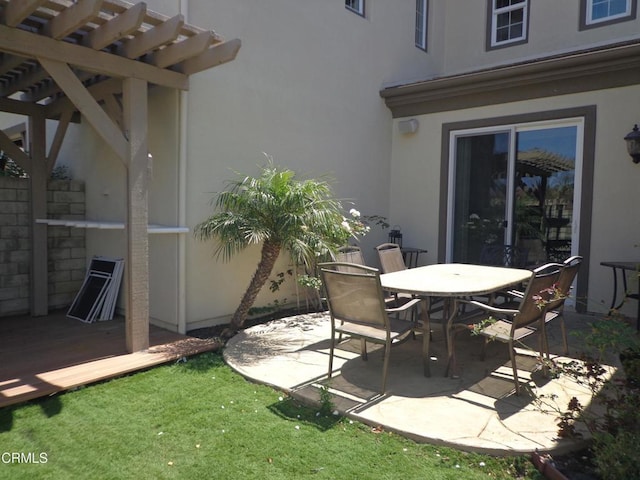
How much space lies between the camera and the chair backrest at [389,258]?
4.98 m

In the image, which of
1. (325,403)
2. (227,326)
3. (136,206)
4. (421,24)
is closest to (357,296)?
(325,403)

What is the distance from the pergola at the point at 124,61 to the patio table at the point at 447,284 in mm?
2236

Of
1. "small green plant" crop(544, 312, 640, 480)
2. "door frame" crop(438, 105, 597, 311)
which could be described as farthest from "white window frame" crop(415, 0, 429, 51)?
"small green plant" crop(544, 312, 640, 480)

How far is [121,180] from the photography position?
5746 millimetres

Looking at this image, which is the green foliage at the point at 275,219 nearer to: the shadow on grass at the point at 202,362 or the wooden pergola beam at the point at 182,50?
the shadow on grass at the point at 202,362

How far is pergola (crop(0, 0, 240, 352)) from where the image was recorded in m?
3.41

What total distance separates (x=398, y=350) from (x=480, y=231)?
10.7ft

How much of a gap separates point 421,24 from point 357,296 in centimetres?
731

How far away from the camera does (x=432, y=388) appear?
3.46 m

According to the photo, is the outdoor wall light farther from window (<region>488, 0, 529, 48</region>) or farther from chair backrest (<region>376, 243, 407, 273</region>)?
window (<region>488, 0, 529, 48</region>)

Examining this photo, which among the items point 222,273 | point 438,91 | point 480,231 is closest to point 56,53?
point 222,273

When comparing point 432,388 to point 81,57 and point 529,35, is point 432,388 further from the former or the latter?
point 529,35

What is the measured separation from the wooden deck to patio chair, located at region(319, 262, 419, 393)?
62.6 inches

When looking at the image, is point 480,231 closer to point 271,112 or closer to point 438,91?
point 438,91
